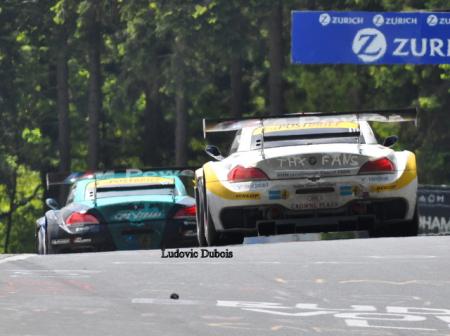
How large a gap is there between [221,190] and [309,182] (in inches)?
36.2

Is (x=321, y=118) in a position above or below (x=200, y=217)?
above

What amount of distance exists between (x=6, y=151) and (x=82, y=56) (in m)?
5.31

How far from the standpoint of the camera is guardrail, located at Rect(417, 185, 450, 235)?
104 feet

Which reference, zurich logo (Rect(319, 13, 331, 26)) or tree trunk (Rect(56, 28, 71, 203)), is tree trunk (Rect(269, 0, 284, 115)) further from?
tree trunk (Rect(56, 28, 71, 203))

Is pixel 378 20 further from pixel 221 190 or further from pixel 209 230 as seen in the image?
pixel 221 190

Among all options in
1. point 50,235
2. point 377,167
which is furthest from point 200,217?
point 377,167

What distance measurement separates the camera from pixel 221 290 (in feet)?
40.4

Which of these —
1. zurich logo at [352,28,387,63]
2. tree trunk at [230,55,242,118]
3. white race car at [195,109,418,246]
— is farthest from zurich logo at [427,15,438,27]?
white race car at [195,109,418,246]

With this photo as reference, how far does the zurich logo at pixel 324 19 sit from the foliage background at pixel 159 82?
6.12 m

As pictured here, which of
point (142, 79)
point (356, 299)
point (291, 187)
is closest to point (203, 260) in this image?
point (291, 187)

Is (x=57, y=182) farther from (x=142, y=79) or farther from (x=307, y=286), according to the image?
(x=142, y=79)

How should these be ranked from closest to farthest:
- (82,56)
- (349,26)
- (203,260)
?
1. (203,260)
2. (349,26)
3. (82,56)

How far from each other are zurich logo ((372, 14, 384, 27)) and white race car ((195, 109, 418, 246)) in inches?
871

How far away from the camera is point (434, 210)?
31859 millimetres
